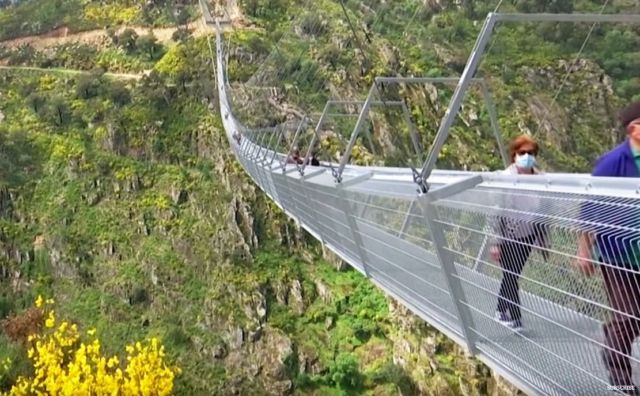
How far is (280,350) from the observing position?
13109 mm

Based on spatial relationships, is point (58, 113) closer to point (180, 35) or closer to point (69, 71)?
point (69, 71)

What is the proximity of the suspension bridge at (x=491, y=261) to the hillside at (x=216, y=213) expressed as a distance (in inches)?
90.6

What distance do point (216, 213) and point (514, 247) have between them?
13898mm

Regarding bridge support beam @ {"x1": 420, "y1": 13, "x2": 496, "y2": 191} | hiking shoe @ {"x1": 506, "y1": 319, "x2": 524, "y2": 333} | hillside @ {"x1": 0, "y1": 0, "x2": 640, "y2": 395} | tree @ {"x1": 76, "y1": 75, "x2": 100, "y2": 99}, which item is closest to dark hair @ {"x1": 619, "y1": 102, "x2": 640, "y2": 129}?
bridge support beam @ {"x1": 420, "y1": 13, "x2": 496, "y2": 191}

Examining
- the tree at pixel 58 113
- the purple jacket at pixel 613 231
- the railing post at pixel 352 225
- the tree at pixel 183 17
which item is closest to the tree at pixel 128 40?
the tree at pixel 183 17

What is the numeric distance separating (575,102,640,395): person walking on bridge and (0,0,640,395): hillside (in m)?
3.47

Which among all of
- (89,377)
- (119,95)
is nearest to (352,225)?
(89,377)

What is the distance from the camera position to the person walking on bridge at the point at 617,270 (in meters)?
1.52

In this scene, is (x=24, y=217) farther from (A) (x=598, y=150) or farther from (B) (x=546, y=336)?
(B) (x=546, y=336)

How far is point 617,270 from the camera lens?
5.13 feet

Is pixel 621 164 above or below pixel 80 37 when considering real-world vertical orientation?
below

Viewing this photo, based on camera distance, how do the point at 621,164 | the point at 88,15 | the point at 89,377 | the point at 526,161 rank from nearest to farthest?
1. the point at 621,164
2. the point at 526,161
3. the point at 89,377
4. the point at 88,15

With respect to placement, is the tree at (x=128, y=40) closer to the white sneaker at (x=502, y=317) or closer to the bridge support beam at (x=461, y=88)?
the bridge support beam at (x=461, y=88)

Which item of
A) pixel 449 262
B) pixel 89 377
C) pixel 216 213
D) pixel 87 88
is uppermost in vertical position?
pixel 449 262
